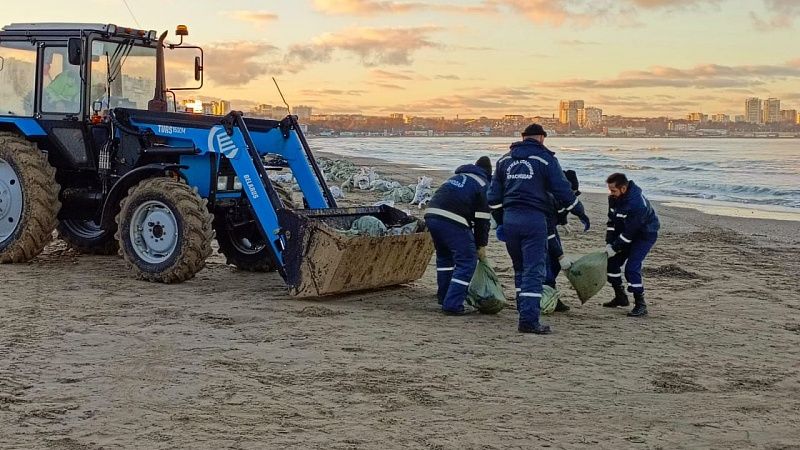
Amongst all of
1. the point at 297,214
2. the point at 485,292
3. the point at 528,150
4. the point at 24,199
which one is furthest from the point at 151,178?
the point at 528,150

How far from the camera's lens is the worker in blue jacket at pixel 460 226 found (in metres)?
8.58

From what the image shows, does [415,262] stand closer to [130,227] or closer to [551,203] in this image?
[551,203]

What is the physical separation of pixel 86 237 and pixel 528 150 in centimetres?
650

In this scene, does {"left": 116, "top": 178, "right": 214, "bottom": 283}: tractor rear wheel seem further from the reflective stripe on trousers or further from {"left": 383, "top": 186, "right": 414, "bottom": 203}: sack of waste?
{"left": 383, "top": 186, "right": 414, "bottom": 203}: sack of waste

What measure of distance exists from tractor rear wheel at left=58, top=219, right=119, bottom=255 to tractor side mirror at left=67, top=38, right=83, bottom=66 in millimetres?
2398

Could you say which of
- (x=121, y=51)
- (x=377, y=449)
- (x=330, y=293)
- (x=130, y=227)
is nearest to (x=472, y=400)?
(x=377, y=449)

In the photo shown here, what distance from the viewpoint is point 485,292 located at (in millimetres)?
8648

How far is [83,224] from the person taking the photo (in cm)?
1199

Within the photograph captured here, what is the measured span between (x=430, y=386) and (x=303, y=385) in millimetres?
826

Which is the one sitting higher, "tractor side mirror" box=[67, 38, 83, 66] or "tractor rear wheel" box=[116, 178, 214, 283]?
"tractor side mirror" box=[67, 38, 83, 66]

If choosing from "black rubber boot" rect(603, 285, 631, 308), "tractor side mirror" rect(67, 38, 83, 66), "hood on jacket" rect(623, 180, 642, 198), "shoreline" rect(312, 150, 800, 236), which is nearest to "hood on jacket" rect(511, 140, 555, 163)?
"hood on jacket" rect(623, 180, 642, 198)

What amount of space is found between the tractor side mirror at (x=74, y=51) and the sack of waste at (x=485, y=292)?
5.07 m

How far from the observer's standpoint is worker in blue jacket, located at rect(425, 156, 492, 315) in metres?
8.58

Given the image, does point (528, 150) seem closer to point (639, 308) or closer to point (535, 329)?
point (535, 329)
